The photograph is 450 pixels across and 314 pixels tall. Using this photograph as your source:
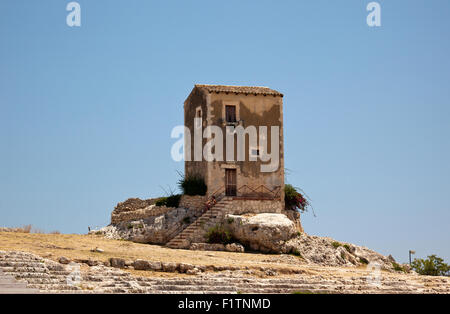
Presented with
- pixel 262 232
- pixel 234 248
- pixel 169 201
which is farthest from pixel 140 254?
pixel 169 201

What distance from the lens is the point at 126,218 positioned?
34.3 m

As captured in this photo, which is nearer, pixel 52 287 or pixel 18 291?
pixel 18 291

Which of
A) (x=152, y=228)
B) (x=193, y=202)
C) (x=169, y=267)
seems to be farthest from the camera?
(x=193, y=202)

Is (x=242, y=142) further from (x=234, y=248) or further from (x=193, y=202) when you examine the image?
(x=234, y=248)

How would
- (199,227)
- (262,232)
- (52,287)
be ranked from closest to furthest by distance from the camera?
1. (52,287)
2. (262,232)
3. (199,227)

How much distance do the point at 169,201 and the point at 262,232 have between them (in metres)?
5.80

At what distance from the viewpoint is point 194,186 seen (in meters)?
35.5

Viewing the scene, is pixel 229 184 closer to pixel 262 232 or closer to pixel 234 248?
pixel 262 232

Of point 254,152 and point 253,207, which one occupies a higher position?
point 254,152

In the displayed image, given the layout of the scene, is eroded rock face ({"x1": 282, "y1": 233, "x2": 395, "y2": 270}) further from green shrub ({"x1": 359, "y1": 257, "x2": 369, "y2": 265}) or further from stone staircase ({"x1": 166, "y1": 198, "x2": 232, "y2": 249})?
stone staircase ({"x1": 166, "y1": 198, "x2": 232, "y2": 249})

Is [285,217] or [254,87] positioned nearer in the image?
[285,217]
